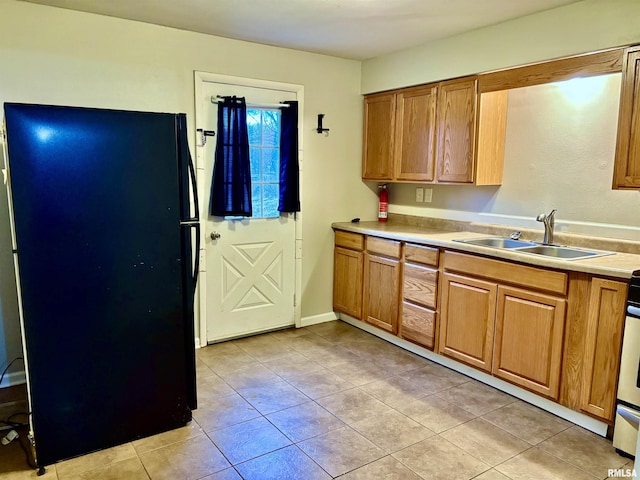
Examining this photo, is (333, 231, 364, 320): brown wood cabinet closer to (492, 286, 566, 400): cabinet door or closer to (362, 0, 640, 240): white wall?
(362, 0, 640, 240): white wall

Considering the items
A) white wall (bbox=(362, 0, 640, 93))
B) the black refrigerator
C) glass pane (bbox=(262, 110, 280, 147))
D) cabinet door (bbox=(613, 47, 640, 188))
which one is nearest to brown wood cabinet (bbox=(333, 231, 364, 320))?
glass pane (bbox=(262, 110, 280, 147))

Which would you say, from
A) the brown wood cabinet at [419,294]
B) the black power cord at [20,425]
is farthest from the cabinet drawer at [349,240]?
the black power cord at [20,425]

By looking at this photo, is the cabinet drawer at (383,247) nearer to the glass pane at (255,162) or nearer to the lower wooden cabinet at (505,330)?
the lower wooden cabinet at (505,330)

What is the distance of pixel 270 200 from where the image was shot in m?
3.94

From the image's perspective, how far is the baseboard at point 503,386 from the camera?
258cm

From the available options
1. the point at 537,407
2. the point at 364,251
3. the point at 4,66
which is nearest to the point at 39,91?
the point at 4,66

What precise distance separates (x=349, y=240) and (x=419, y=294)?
93cm

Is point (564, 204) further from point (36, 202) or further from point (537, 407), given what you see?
point (36, 202)

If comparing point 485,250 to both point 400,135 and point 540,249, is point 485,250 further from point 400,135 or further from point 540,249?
point 400,135

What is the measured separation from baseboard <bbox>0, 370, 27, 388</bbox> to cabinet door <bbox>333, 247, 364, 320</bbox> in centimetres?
253

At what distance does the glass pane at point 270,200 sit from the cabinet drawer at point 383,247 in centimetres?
85

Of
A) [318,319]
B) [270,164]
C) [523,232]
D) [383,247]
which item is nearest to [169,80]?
[270,164]

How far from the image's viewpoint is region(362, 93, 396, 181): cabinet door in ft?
13.4

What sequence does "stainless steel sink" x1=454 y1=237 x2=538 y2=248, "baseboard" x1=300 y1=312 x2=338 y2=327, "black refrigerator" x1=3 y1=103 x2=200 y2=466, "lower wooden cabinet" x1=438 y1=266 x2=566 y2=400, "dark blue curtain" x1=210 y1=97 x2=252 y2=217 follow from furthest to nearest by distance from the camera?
"baseboard" x1=300 y1=312 x2=338 y2=327
"dark blue curtain" x1=210 y1=97 x2=252 y2=217
"stainless steel sink" x1=454 y1=237 x2=538 y2=248
"lower wooden cabinet" x1=438 y1=266 x2=566 y2=400
"black refrigerator" x1=3 y1=103 x2=200 y2=466
